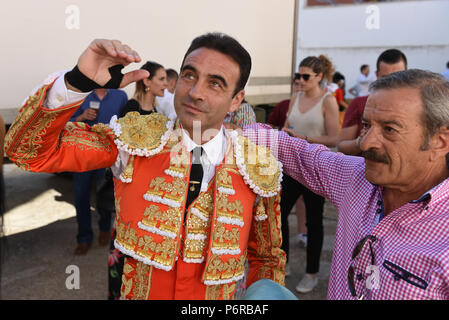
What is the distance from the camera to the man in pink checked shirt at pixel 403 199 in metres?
1.28

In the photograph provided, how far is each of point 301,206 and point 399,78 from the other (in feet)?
11.6

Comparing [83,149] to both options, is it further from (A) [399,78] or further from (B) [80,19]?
(B) [80,19]

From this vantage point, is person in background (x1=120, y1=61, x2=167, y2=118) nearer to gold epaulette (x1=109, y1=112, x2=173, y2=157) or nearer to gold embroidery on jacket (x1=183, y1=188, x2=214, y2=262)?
gold epaulette (x1=109, y1=112, x2=173, y2=157)

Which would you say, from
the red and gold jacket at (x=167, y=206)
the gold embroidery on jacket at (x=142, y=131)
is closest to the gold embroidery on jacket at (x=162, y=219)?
the red and gold jacket at (x=167, y=206)

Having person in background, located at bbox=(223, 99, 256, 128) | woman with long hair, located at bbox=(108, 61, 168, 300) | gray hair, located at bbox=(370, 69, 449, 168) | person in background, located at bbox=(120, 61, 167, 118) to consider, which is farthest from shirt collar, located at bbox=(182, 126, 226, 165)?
person in background, located at bbox=(120, 61, 167, 118)

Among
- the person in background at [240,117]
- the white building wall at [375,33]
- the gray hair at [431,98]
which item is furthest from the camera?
the white building wall at [375,33]

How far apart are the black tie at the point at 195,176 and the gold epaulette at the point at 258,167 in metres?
0.18

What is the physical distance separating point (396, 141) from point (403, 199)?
25cm

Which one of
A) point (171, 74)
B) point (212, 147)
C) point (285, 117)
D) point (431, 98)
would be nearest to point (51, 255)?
point (171, 74)

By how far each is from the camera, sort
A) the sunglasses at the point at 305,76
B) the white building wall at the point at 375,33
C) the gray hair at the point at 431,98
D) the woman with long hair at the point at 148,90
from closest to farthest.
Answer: the gray hair at the point at 431,98 < the sunglasses at the point at 305,76 < the woman with long hair at the point at 148,90 < the white building wall at the point at 375,33

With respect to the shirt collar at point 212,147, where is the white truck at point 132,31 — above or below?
above

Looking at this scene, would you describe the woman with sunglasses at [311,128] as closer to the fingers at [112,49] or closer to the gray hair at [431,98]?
the gray hair at [431,98]

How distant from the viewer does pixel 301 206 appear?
15.9ft

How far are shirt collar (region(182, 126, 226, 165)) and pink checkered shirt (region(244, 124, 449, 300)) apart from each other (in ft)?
1.57
